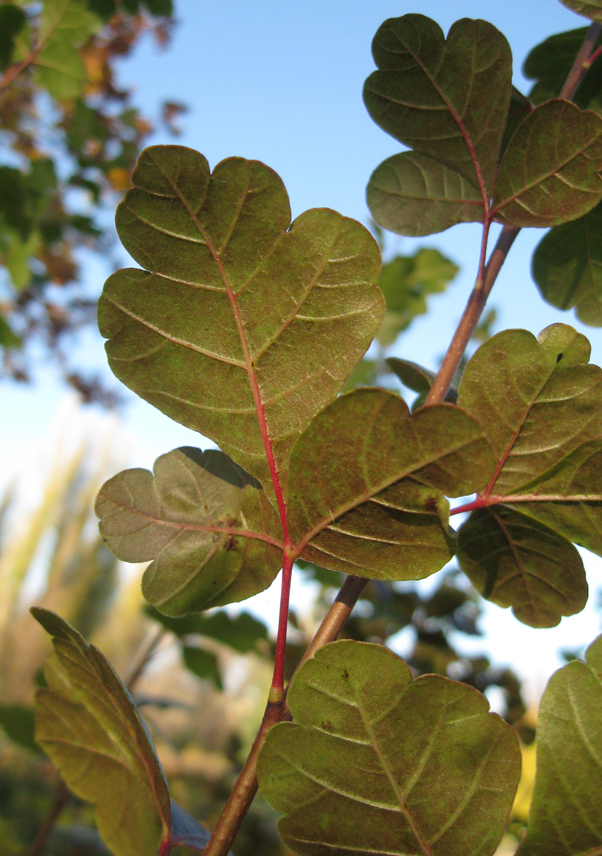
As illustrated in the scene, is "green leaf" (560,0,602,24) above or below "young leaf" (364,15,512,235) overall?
above

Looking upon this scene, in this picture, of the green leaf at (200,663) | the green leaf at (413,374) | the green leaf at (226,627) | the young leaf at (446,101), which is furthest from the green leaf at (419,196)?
the green leaf at (200,663)

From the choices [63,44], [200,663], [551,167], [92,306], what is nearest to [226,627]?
[200,663]

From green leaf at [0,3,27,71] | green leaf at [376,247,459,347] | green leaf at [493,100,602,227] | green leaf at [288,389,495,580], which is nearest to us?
green leaf at [288,389,495,580]

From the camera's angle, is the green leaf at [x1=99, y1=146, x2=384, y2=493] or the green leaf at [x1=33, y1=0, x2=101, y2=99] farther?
the green leaf at [x1=33, y1=0, x2=101, y2=99]

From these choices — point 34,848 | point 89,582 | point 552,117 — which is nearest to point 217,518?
point 552,117

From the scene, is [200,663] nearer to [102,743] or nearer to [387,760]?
[102,743]

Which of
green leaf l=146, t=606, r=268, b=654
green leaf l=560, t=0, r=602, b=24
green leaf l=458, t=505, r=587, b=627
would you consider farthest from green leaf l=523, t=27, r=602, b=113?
green leaf l=146, t=606, r=268, b=654

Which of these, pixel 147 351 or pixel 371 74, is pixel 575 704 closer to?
pixel 147 351

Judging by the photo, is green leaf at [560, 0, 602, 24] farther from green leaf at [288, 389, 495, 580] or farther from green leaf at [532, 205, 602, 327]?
green leaf at [288, 389, 495, 580]
